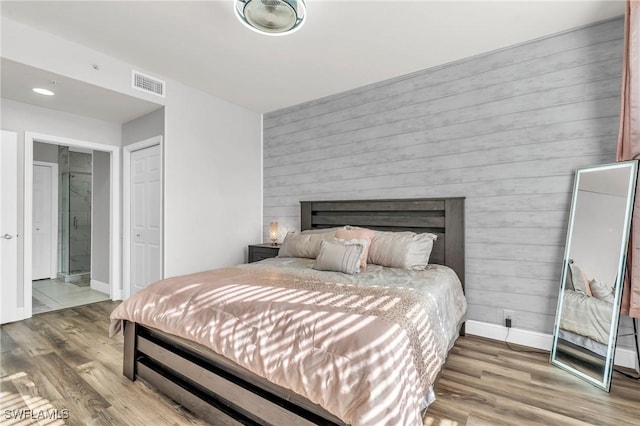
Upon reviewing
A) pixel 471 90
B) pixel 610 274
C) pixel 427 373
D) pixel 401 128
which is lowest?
pixel 427 373

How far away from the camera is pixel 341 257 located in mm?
2574

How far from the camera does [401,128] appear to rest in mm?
3387

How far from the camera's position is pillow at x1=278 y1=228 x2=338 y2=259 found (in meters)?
3.18

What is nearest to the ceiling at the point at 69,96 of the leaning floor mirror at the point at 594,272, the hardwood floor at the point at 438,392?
the hardwood floor at the point at 438,392

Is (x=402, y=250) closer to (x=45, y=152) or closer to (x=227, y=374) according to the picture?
(x=227, y=374)

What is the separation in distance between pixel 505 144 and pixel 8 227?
522cm

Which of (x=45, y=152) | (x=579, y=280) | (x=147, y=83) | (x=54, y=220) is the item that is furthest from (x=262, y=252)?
(x=45, y=152)

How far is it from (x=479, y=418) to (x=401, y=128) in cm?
269

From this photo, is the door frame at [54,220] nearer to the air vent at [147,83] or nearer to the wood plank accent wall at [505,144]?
the air vent at [147,83]

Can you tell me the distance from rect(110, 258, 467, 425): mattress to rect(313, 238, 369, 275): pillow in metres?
0.17

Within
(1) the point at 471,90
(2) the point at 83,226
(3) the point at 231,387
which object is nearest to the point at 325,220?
(1) the point at 471,90

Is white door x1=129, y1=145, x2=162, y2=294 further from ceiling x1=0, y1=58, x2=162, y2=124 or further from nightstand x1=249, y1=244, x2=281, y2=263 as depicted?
nightstand x1=249, y1=244, x2=281, y2=263

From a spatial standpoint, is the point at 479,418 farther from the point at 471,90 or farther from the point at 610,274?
the point at 471,90

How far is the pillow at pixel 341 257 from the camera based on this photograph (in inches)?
99.8
